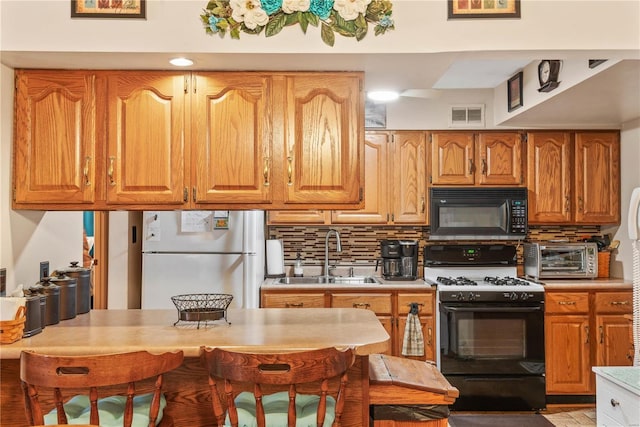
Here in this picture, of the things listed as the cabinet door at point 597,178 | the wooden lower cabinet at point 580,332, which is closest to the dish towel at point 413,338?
the wooden lower cabinet at point 580,332

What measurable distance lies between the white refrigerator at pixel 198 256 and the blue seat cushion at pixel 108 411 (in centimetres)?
174

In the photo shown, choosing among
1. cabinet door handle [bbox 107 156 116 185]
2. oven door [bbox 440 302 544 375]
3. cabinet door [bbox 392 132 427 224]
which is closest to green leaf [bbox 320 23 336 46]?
cabinet door handle [bbox 107 156 116 185]

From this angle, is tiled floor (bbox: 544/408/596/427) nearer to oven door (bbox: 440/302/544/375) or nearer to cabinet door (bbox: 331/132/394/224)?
oven door (bbox: 440/302/544/375)

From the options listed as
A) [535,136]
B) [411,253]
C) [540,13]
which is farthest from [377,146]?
[540,13]

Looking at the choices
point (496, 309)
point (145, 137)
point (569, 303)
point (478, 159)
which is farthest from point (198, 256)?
point (569, 303)

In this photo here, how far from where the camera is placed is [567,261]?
413cm

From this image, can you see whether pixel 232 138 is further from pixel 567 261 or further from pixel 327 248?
pixel 567 261

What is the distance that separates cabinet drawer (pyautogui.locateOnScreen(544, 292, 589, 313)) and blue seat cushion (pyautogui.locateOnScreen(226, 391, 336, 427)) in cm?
270

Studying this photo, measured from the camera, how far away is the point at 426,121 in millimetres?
4227

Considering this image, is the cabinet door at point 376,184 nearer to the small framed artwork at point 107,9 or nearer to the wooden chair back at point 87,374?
the small framed artwork at point 107,9

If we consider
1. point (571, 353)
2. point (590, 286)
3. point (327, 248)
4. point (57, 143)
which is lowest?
point (571, 353)

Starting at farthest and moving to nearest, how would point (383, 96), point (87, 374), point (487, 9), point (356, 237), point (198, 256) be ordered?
point (356, 237)
point (383, 96)
point (198, 256)
point (487, 9)
point (87, 374)

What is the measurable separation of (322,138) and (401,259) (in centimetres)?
211

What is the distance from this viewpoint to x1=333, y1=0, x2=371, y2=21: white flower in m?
2.11
